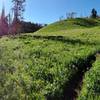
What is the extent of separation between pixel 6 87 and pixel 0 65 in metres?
4.26

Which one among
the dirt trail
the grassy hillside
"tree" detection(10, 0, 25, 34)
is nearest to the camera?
the grassy hillside

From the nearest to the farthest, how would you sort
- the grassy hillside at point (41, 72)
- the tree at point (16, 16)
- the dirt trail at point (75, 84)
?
the grassy hillside at point (41, 72), the dirt trail at point (75, 84), the tree at point (16, 16)

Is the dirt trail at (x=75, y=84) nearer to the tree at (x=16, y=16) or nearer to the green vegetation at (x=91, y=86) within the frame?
the green vegetation at (x=91, y=86)

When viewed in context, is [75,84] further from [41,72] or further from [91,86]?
[41,72]

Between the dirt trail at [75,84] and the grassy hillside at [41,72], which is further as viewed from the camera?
the dirt trail at [75,84]

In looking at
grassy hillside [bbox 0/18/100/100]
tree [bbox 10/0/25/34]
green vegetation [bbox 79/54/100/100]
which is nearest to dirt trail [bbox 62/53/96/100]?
grassy hillside [bbox 0/18/100/100]

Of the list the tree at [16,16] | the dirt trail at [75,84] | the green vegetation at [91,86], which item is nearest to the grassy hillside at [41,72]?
the dirt trail at [75,84]

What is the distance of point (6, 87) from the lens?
678 inches

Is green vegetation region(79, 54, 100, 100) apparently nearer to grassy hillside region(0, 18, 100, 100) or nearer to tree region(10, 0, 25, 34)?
grassy hillside region(0, 18, 100, 100)

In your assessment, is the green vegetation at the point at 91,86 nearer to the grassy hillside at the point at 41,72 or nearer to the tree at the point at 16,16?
the grassy hillside at the point at 41,72

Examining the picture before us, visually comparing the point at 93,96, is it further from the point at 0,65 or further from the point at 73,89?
the point at 0,65

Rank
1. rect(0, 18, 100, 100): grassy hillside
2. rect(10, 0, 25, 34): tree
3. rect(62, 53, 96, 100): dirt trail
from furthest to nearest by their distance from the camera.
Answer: rect(10, 0, 25, 34): tree
rect(62, 53, 96, 100): dirt trail
rect(0, 18, 100, 100): grassy hillside

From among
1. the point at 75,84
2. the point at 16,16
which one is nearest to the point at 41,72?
the point at 75,84

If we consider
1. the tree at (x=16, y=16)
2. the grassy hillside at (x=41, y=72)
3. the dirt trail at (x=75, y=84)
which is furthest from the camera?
the tree at (x=16, y=16)
